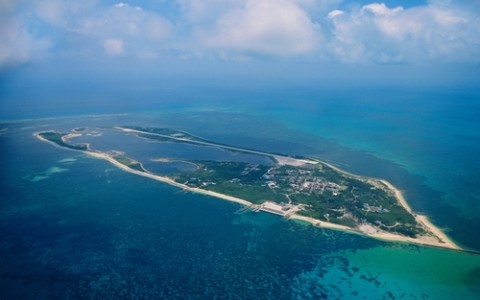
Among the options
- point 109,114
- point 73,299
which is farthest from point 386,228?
point 109,114

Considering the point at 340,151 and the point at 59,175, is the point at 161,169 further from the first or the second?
the point at 340,151

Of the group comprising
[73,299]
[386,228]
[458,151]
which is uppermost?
[458,151]

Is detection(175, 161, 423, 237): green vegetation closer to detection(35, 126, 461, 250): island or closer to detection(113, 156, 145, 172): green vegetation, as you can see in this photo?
detection(35, 126, 461, 250): island

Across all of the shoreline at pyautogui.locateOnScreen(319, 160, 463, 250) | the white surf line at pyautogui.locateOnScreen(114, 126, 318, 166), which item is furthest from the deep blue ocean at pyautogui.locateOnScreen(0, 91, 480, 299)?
the white surf line at pyautogui.locateOnScreen(114, 126, 318, 166)

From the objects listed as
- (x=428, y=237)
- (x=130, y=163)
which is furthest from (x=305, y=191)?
(x=130, y=163)

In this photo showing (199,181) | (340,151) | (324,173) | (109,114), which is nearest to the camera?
(199,181)

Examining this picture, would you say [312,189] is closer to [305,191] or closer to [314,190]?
[314,190]

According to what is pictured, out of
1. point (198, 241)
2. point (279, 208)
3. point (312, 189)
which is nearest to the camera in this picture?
point (198, 241)
